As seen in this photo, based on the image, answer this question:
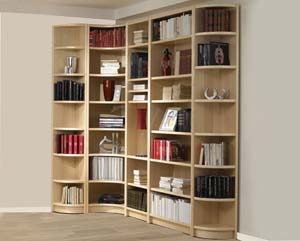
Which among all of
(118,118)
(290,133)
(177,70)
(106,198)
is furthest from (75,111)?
(290,133)

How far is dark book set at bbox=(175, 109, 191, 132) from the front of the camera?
6.92 m

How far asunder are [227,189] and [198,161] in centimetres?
46

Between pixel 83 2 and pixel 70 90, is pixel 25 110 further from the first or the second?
pixel 83 2

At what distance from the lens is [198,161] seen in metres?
6.79

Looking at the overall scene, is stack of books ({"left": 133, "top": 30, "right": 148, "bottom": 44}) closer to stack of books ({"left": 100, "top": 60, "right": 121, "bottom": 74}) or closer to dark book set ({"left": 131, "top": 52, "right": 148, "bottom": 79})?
dark book set ({"left": 131, "top": 52, "right": 148, "bottom": 79})

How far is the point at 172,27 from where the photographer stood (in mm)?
7199

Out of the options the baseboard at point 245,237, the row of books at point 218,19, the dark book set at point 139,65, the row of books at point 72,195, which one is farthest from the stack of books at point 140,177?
the row of books at point 218,19

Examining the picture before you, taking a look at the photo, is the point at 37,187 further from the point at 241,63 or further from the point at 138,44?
the point at 241,63

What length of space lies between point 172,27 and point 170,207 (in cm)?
217

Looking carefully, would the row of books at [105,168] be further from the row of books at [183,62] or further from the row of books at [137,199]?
the row of books at [183,62]

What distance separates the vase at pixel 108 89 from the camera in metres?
8.40

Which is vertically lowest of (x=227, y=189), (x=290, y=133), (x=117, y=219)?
(x=117, y=219)

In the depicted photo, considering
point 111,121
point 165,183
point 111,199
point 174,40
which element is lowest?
point 111,199

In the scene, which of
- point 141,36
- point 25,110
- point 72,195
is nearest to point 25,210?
point 72,195
